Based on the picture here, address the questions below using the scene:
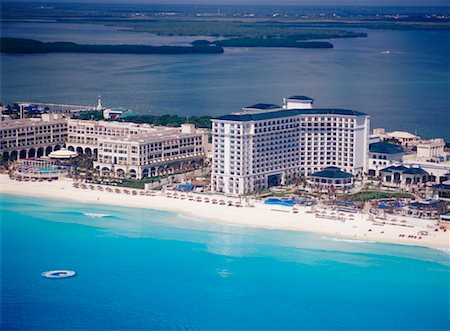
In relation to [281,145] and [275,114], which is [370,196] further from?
[275,114]

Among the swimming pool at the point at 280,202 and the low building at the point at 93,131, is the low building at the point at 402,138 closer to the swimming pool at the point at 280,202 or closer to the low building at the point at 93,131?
the low building at the point at 93,131

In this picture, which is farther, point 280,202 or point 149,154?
point 149,154

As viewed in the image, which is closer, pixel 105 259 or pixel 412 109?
pixel 105 259

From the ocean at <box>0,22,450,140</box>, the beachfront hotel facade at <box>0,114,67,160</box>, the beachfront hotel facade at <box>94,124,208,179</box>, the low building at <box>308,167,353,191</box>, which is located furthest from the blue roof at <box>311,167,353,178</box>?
the ocean at <box>0,22,450,140</box>

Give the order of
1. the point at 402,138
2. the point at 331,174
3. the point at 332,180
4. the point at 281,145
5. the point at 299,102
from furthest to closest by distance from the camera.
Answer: the point at 402,138 → the point at 299,102 → the point at 281,145 → the point at 331,174 → the point at 332,180

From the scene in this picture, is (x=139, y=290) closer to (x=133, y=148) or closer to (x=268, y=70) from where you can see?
(x=133, y=148)

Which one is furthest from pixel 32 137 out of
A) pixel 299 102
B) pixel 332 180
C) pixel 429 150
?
pixel 429 150

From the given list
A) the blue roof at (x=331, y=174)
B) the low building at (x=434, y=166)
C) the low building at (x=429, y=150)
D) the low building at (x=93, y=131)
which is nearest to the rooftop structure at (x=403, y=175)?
the low building at (x=434, y=166)

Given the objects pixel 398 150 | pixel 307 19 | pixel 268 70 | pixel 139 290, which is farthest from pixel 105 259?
pixel 307 19
